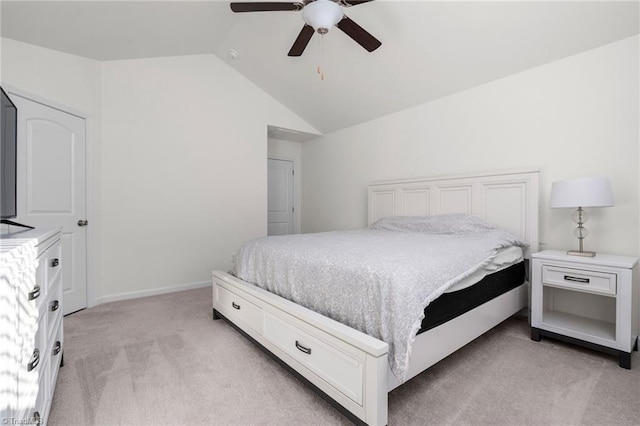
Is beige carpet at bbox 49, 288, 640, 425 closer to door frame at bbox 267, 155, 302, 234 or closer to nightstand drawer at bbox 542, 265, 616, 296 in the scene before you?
nightstand drawer at bbox 542, 265, 616, 296

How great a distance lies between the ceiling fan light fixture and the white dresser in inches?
74.1

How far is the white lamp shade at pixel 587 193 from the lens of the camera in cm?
210

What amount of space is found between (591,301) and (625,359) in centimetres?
67

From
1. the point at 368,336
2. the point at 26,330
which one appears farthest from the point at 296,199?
the point at 26,330

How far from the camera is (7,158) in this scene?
66.2 inches

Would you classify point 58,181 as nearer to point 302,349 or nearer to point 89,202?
point 89,202

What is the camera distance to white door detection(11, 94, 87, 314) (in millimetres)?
2602

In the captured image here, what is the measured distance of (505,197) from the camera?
2863 millimetres

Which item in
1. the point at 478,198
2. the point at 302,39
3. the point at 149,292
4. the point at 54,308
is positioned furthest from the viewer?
the point at 149,292

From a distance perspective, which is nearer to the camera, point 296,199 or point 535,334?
point 535,334

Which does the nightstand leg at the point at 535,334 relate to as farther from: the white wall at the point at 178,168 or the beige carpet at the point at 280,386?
the white wall at the point at 178,168

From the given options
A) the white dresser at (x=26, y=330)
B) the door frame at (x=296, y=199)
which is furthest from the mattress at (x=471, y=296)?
the door frame at (x=296, y=199)

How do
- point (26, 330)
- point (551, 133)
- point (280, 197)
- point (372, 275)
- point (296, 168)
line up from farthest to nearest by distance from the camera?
point (296, 168)
point (280, 197)
point (551, 133)
point (372, 275)
point (26, 330)

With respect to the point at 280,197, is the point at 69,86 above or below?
above
